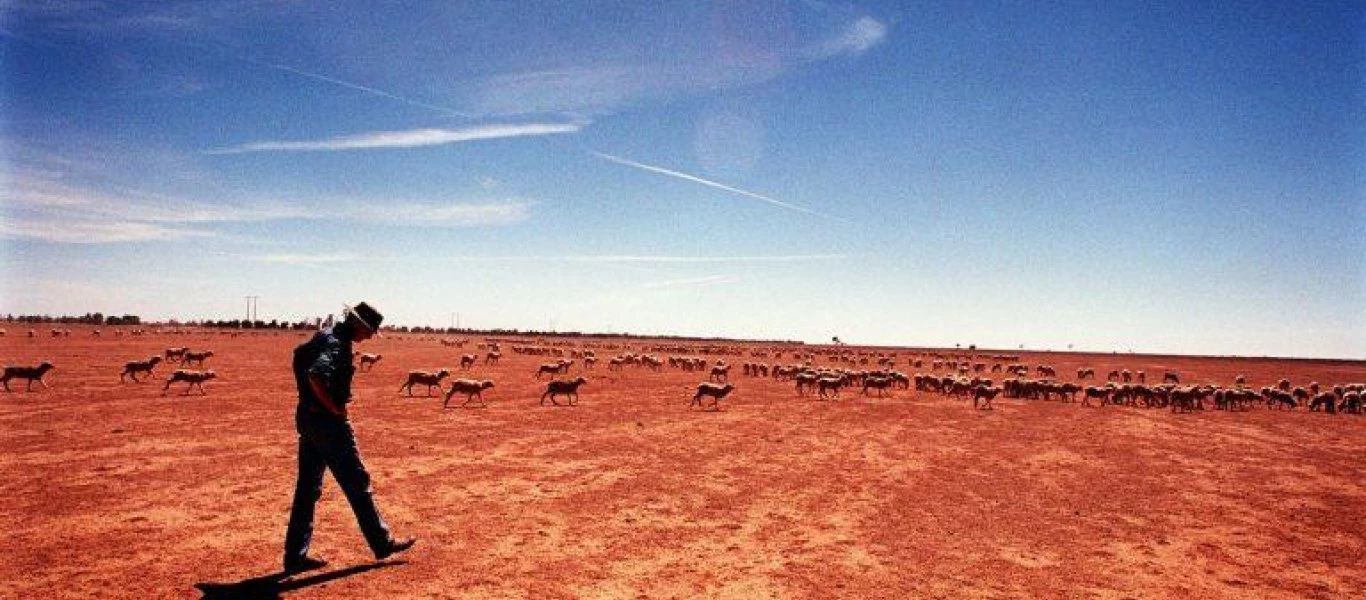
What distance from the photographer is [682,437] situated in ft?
55.1

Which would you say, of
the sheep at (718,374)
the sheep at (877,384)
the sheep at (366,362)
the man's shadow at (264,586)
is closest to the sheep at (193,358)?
the sheep at (366,362)

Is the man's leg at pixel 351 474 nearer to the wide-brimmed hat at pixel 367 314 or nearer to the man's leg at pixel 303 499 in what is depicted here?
the man's leg at pixel 303 499

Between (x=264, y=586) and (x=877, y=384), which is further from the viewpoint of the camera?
(x=877, y=384)

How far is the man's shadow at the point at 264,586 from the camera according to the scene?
19.4 ft

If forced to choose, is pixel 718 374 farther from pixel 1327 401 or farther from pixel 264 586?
pixel 264 586

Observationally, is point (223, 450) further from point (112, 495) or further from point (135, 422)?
point (135, 422)

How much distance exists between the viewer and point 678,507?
384 inches

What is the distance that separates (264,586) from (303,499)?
32.1 inches

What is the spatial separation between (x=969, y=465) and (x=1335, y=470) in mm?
8374

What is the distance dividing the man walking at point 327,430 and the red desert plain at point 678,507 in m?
0.48

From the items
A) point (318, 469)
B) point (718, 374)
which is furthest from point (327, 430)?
point (718, 374)

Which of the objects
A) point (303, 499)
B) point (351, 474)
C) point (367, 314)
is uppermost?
point (367, 314)

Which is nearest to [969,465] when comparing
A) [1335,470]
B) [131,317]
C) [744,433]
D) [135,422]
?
[744,433]

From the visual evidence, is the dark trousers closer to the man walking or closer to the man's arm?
the man walking
